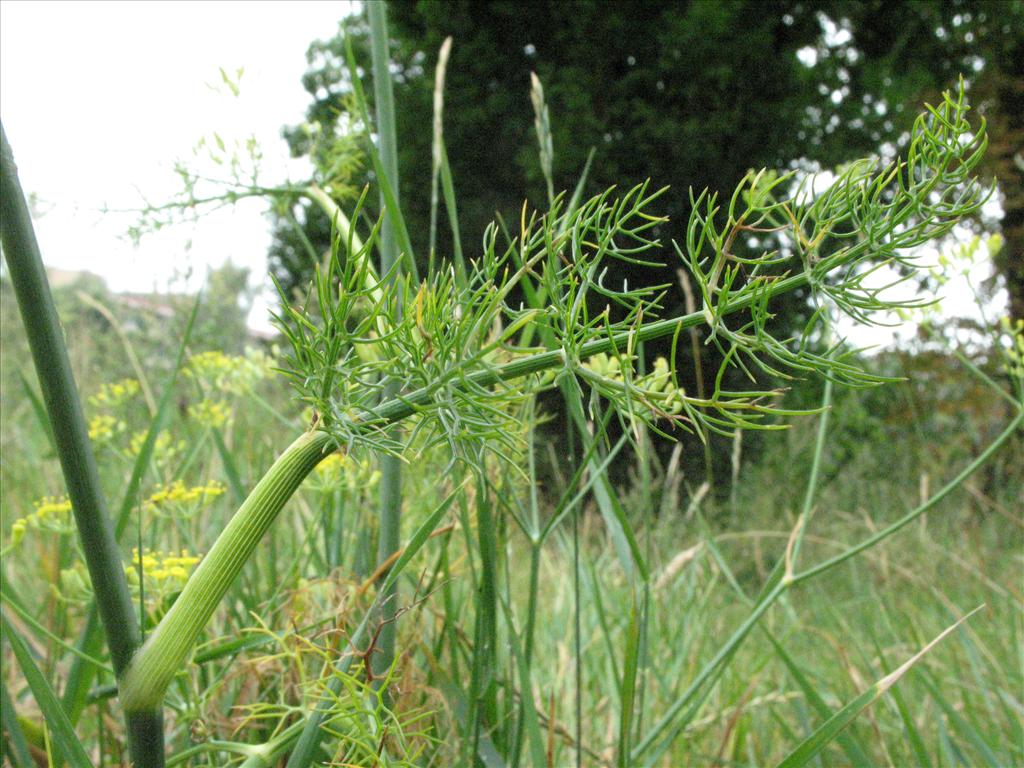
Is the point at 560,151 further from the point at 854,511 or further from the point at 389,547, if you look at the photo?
the point at 389,547

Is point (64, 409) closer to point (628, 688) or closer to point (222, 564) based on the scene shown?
point (222, 564)

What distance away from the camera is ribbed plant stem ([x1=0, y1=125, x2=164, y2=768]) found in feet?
1.42

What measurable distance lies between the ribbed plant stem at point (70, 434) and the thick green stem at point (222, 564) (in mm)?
33

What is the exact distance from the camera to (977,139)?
467mm

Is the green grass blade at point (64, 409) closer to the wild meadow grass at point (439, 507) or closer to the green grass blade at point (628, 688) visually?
the wild meadow grass at point (439, 507)

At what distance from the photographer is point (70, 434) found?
456mm

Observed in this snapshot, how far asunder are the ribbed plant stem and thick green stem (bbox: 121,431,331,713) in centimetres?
3

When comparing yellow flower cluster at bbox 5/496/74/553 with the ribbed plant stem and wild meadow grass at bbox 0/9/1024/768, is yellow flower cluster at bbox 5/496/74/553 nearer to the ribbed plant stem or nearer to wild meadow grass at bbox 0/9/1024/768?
wild meadow grass at bbox 0/9/1024/768

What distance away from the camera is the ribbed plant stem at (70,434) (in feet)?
1.42

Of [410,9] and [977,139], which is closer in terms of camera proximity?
[977,139]

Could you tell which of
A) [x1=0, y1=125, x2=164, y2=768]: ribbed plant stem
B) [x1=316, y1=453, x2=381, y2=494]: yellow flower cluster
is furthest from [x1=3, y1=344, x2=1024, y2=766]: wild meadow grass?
[x1=0, y1=125, x2=164, y2=768]: ribbed plant stem

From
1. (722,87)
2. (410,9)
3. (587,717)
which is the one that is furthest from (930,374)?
(587,717)

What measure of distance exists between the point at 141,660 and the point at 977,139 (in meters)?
0.52

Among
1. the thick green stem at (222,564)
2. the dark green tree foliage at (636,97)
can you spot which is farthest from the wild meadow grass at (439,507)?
the dark green tree foliage at (636,97)
